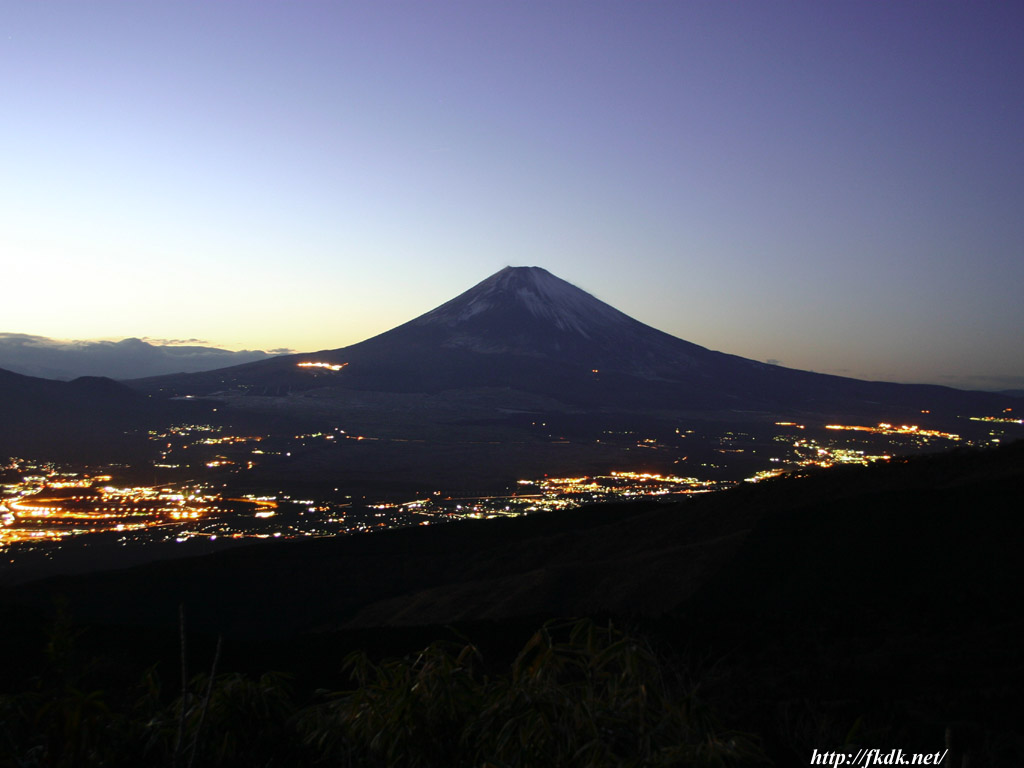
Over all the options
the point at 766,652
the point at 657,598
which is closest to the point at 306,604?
the point at 657,598

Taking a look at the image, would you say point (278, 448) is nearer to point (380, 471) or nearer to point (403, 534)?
point (380, 471)

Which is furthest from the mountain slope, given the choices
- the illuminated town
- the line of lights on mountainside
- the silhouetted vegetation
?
the silhouetted vegetation

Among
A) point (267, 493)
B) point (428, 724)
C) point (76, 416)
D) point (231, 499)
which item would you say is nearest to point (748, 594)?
point (428, 724)

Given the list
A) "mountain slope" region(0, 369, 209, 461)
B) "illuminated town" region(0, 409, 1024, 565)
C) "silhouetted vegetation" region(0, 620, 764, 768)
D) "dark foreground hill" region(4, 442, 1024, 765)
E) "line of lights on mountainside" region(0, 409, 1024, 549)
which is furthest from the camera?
"mountain slope" region(0, 369, 209, 461)

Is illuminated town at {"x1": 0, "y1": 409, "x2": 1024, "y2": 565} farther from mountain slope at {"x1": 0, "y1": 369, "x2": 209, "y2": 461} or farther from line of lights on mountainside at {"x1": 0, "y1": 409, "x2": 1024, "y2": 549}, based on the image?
mountain slope at {"x1": 0, "y1": 369, "x2": 209, "y2": 461}

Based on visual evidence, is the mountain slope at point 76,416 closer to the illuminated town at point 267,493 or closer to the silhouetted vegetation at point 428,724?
the illuminated town at point 267,493

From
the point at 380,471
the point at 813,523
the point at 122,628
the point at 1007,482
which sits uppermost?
the point at 1007,482

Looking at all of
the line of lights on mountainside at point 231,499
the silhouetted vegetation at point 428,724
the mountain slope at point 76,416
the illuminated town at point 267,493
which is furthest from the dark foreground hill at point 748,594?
the mountain slope at point 76,416
